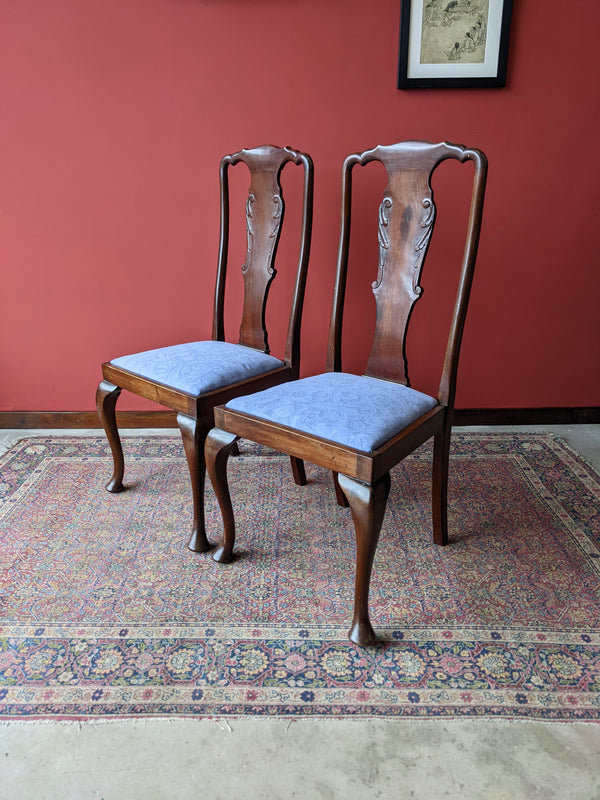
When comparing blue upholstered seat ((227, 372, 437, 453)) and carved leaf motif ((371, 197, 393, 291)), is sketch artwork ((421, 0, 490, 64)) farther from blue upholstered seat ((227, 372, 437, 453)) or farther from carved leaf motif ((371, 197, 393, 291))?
blue upholstered seat ((227, 372, 437, 453))

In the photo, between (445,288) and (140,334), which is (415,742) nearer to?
(445,288)

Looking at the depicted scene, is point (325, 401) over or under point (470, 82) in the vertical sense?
under

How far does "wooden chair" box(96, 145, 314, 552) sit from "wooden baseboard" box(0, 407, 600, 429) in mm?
585

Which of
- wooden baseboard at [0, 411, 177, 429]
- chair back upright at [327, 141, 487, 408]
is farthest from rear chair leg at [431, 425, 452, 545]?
wooden baseboard at [0, 411, 177, 429]

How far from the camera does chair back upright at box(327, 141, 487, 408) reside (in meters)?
1.51

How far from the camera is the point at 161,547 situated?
5.67 feet

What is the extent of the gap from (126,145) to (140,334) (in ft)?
2.60

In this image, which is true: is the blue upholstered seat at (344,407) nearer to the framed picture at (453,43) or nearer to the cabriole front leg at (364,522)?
the cabriole front leg at (364,522)

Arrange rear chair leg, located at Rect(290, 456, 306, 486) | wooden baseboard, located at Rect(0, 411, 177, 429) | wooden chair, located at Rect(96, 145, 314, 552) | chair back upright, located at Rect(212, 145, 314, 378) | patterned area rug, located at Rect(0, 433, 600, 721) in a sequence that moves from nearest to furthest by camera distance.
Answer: patterned area rug, located at Rect(0, 433, 600, 721), wooden chair, located at Rect(96, 145, 314, 552), chair back upright, located at Rect(212, 145, 314, 378), rear chair leg, located at Rect(290, 456, 306, 486), wooden baseboard, located at Rect(0, 411, 177, 429)

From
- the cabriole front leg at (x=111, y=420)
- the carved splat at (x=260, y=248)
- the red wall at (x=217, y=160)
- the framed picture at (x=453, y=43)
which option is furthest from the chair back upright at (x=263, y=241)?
the framed picture at (x=453, y=43)

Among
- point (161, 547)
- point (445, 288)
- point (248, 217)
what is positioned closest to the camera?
point (161, 547)

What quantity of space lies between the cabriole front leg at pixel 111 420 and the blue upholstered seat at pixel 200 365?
0.41ft

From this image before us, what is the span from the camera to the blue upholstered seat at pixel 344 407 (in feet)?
4.23

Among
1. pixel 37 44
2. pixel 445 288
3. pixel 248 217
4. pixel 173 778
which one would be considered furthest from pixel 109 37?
pixel 173 778
